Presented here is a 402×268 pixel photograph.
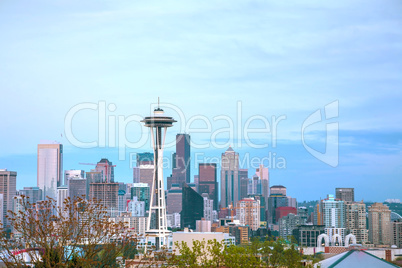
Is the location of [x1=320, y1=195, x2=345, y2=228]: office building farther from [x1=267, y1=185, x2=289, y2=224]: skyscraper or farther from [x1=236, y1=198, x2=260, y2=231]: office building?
[x1=267, y1=185, x2=289, y2=224]: skyscraper

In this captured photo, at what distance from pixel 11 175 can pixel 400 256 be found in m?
71.8

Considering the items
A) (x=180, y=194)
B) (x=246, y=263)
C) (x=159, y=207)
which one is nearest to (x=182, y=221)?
(x=180, y=194)

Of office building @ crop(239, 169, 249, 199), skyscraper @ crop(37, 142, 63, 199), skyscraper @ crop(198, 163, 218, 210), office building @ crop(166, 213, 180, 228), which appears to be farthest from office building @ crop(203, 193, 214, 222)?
skyscraper @ crop(37, 142, 63, 199)

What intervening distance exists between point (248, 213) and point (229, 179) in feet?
101

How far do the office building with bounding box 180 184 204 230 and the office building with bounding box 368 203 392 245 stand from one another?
37.7 meters

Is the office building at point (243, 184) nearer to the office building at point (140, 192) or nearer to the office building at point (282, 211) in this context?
the office building at point (282, 211)

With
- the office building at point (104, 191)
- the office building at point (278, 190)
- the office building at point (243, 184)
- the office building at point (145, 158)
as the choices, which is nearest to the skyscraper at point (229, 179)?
the office building at point (243, 184)

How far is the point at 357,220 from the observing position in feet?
303

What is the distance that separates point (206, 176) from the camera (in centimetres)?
14275

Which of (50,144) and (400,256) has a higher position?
(50,144)

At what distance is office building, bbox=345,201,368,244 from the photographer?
8732 centimetres

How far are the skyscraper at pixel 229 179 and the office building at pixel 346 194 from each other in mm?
35894

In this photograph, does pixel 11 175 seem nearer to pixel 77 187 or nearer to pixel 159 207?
pixel 77 187

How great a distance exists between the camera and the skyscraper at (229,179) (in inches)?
5620
